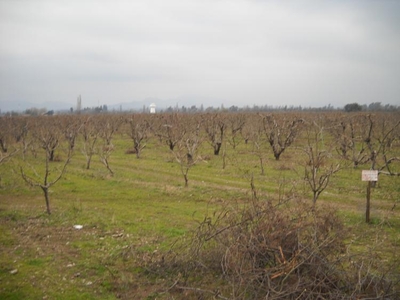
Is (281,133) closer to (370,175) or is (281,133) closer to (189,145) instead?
(189,145)

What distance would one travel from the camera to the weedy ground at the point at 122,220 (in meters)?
6.96

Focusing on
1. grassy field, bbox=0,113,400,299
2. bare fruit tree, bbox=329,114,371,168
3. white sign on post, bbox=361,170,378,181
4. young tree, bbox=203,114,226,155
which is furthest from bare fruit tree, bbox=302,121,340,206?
young tree, bbox=203,114,226,155

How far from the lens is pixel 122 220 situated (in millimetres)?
10992

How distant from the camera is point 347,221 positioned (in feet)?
36.4

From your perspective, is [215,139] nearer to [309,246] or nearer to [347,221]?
[347,221]

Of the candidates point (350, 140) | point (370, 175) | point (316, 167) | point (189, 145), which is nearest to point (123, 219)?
point (316, 167)

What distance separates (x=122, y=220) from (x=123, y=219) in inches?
5.2

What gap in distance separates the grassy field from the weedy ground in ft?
0.10

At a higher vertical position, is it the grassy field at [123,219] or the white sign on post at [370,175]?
the white sign on post at [370,175]

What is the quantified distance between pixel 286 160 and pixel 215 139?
21.2 ft

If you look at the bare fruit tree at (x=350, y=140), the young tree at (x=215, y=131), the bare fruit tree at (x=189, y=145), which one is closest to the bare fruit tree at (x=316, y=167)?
the bare fruit tree at (x=350, y=140)

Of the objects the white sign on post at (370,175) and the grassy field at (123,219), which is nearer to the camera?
the grassy field at (123,219)

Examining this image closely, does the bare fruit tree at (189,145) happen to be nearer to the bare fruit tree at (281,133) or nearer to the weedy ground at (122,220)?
the weedy ground at (122,220)

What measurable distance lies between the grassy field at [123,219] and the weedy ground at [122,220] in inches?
1.2
